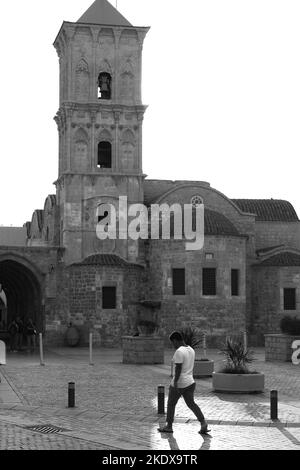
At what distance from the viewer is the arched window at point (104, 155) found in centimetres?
4338

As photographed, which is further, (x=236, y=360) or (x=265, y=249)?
(x=265, y=249)

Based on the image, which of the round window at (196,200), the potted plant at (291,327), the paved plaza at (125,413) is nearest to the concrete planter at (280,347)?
the potted plant at (291,327)

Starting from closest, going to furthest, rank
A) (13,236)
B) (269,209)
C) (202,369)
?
(202,369) < (269,209) < (13,236)

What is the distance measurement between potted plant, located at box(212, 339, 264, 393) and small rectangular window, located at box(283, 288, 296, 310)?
22.3 meters

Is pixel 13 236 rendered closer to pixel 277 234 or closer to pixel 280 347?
pixel 277 234

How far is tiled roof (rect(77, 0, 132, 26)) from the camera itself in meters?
43.2

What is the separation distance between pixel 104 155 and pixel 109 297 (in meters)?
7.77

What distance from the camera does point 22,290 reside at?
48.2m

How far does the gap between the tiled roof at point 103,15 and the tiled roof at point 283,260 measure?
46.2ft

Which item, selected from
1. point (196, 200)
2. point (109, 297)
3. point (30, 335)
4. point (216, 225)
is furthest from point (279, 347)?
point (196, 200)

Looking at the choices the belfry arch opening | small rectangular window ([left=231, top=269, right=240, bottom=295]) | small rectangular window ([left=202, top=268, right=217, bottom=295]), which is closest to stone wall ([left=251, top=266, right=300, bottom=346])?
small rectangular window ([left=231, top=269, right=240, bottom=295])

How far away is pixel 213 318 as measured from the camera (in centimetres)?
3997

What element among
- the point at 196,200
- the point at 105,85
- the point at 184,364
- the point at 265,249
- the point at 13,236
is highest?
the point at 105,85

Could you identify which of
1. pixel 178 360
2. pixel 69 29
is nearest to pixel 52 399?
pixel 178 360
